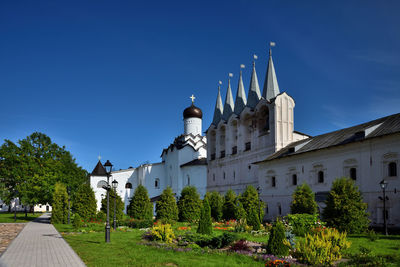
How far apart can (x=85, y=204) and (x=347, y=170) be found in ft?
71.0

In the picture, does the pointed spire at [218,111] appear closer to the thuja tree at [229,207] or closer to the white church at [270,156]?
the white church at [270,156]

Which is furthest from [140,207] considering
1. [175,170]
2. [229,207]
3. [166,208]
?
[175,170]

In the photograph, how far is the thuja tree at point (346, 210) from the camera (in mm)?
19578

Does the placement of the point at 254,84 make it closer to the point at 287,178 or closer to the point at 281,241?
the point at 287,178

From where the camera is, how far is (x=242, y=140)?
42.2 m

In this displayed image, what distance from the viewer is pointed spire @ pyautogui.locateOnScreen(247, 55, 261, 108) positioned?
42.2m

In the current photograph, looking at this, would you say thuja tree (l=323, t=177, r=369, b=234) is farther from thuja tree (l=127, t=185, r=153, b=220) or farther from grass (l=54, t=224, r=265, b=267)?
thuja tree (l=127, t=185, r=153, b=220)

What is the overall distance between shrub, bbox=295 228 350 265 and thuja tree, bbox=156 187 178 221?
65.6 feet

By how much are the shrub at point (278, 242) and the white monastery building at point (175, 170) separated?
38.0 metres

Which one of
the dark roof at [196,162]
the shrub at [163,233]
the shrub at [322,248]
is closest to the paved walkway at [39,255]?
the shrub at [163,233]

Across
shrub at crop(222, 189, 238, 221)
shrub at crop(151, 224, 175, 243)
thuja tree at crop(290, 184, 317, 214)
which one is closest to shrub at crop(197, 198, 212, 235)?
shrub at crop(151, 224, 175, 243)

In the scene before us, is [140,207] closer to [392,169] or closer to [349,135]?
[349,135]

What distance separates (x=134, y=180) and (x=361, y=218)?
141ft

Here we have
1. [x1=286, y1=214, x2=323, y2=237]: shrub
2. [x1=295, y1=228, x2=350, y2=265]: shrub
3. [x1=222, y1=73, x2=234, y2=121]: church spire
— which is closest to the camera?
[x1=295, y1=228, x2=350, y2=265]: shrub
